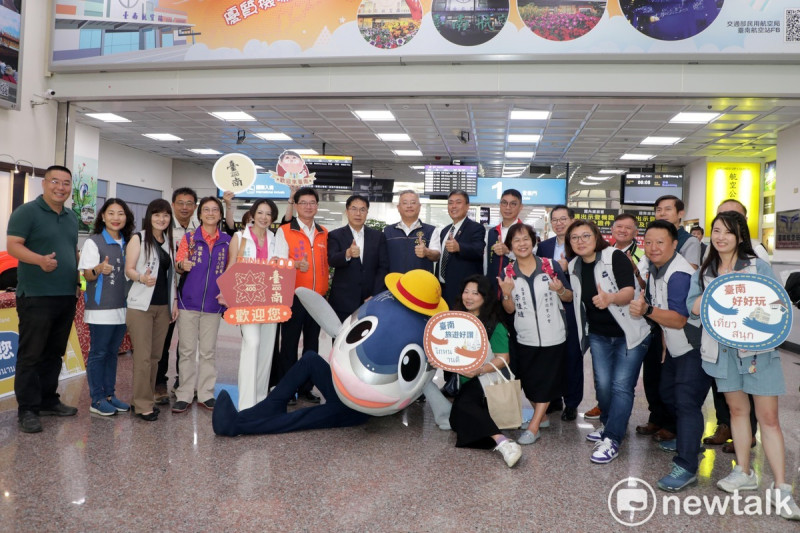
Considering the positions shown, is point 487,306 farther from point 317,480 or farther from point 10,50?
point 10,50

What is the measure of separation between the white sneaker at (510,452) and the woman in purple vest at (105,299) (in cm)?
253

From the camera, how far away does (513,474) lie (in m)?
2.92

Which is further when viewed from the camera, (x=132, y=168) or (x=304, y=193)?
(x=132, y=168)

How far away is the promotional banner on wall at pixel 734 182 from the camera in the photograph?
1161 centimetres

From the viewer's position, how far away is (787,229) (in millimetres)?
9039

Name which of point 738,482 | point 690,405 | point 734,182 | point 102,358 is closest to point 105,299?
point 102,358

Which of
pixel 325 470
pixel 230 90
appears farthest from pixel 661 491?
pixel 230 90

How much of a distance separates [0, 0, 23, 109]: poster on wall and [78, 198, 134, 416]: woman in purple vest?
15.1 ft

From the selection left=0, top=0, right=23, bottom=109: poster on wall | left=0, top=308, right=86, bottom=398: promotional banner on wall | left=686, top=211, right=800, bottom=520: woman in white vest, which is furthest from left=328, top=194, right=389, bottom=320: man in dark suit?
left=0, top=0, right=23, bottom=109: poster on wall

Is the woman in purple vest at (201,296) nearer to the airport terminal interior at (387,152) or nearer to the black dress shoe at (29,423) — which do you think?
the airport terminal interior at (387,152)

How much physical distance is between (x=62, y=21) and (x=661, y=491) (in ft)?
28.4

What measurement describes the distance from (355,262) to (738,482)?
8.72ft

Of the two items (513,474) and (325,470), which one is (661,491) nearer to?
(513,474)

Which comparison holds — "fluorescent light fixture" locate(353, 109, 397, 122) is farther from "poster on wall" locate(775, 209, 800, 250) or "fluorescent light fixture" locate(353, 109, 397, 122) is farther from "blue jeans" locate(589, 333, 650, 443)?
"poster on wall" locate(775, 209, 800, 250)
